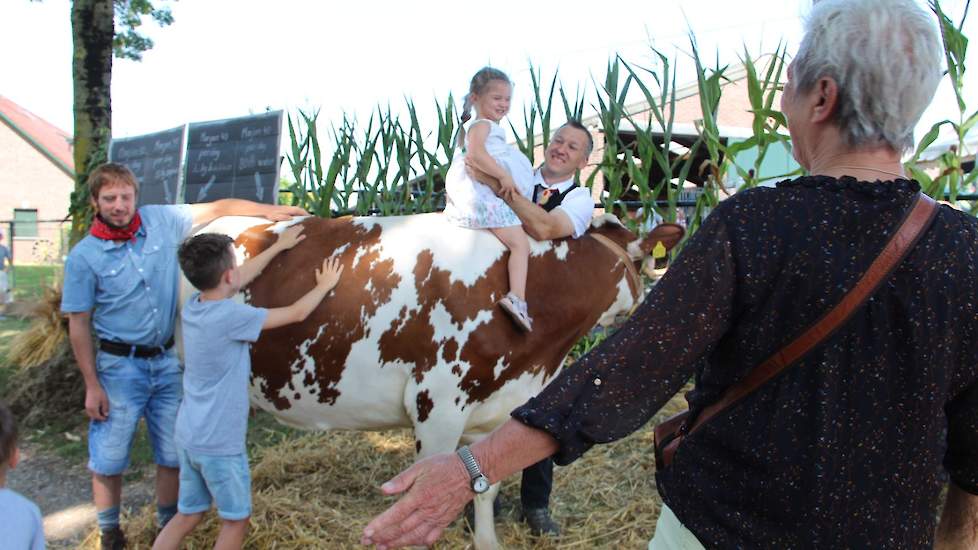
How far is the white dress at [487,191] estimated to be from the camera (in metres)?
3.07

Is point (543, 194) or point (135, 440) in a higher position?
point (543, 194)

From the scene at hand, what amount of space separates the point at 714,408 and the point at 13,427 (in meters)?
1.68

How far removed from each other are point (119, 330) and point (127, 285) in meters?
0.20

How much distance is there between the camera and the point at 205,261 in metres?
2.57

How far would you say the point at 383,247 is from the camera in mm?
3117

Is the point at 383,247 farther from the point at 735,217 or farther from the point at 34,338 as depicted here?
the point at 34,338

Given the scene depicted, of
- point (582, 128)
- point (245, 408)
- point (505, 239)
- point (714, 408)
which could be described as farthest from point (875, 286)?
point (582, 128)

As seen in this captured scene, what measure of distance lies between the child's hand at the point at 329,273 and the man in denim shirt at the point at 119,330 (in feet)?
2.33

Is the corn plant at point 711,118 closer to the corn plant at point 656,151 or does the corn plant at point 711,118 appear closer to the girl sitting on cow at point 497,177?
the corn plant at point 656,151

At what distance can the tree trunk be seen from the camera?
206 inches

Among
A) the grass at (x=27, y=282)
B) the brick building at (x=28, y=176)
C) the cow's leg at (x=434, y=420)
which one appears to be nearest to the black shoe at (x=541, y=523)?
the cow's leg at (x=434, y=420)

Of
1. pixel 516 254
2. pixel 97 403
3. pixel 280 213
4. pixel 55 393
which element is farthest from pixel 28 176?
pixel 516 254

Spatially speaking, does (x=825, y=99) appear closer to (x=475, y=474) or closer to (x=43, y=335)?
(x=475, y=474)

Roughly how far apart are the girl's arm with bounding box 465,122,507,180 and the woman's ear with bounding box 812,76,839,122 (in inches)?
81.3
